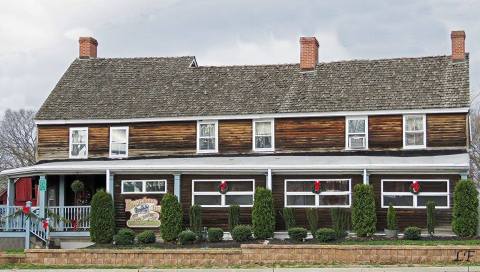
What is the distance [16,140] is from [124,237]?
184 feet

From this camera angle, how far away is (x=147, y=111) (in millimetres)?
34812

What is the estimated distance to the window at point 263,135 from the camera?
3350cm

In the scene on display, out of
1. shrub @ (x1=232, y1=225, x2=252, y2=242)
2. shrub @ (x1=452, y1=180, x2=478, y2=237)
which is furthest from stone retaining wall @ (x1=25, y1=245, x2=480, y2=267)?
shrub @ (x1=452, y1=180, x2=478, y2=237)

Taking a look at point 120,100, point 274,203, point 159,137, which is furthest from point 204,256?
point 120,100

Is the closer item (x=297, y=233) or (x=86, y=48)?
(x=297, y=233)

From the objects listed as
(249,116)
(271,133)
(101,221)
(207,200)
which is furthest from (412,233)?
(101,221)

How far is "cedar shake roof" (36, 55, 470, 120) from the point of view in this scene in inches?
1289

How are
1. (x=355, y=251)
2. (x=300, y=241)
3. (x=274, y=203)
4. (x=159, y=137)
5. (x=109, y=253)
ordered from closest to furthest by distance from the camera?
(x=355, y=251) < (x=109, y=253) < (x=300, y=241) < (x=274, y=203) < (x=159, y=137)

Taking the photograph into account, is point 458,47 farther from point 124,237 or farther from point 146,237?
point 124,237

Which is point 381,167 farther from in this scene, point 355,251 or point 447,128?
A: point 355,251

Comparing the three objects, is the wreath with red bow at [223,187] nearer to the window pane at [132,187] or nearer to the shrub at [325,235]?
the window pane at [132,187]

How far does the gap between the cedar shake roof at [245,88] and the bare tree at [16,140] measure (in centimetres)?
3800

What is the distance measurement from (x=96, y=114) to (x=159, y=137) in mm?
3116

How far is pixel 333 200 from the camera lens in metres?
31.1
